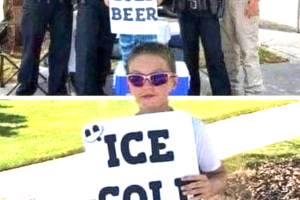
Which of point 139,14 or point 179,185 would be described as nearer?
point 179,185

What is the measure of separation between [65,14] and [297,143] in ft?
4.76

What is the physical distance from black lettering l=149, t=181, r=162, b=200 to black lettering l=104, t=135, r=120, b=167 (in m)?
0.12

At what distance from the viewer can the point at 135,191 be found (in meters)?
2.71

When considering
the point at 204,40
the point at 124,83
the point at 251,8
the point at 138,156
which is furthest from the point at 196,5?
the point at 138,156

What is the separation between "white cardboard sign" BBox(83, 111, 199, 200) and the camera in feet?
8.81

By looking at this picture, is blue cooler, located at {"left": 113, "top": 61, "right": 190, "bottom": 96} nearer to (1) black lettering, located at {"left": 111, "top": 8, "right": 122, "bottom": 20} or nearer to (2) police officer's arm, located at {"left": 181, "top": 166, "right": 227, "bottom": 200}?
(1) black lettering, located at {"left": 111, "top": 8, "right": 122, "bottom": 20}

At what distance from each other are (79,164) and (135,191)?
0.90 metres

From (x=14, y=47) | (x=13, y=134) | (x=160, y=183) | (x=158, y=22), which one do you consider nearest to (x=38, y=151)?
(x=13, y=134)

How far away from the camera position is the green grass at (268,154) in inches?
145

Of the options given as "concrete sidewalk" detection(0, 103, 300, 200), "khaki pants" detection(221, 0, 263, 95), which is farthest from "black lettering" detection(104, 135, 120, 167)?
"khaki pants" detection(221, 0, 263, 95)

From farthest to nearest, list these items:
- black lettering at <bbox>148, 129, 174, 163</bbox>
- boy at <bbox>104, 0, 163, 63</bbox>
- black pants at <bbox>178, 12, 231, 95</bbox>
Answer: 1. black pants at <bbox>178, 12, 231, 95</bbox>
2. boy at <bbox>104, 0, 163, 63</bbox>
3. black lettering at <bbox>148, 129, 174, 163</bbox>

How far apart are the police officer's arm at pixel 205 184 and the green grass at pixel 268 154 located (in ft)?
3.26

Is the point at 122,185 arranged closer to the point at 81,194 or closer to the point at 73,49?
the point at 81,194

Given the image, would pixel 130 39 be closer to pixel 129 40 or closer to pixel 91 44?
pixel 129 40
